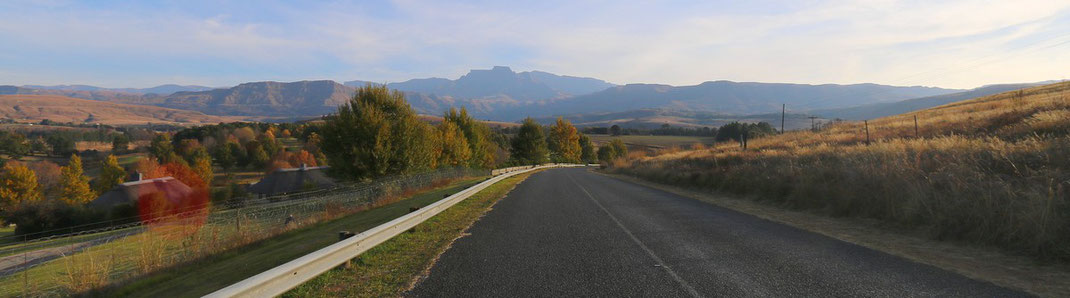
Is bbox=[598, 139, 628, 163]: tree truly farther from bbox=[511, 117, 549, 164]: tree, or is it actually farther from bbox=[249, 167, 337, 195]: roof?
bbox=[249, 167, 337, 195]: roof

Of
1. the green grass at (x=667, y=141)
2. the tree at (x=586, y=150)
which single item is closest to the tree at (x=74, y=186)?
the tree at (x=586, y=150)

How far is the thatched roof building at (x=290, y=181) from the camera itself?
2384 inches

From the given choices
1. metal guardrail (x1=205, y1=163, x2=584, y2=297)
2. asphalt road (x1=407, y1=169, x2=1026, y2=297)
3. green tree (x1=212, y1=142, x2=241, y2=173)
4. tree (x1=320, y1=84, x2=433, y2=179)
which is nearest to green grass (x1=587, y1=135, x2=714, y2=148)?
tree (x1=320, y1=84, x2=433, y2=179)

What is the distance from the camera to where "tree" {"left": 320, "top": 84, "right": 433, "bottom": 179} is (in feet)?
92.7

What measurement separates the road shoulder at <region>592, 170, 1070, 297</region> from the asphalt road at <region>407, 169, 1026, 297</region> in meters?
0.35

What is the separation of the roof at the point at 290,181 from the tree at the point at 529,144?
25.6m

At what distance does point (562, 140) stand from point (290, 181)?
143 ft

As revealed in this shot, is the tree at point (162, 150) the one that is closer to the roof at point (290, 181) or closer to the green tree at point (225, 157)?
the green tree at point (225, 157)

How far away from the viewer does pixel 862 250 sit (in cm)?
727

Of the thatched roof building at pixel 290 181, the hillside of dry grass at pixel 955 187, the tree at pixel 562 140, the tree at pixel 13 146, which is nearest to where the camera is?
the hillside of dry grass at pixel 955 187

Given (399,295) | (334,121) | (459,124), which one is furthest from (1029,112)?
(459,124)

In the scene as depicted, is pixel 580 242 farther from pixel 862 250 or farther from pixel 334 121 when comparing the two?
pixel 334 121

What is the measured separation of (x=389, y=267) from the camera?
257 inches

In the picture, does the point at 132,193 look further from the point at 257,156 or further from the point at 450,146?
the point at 257,156
